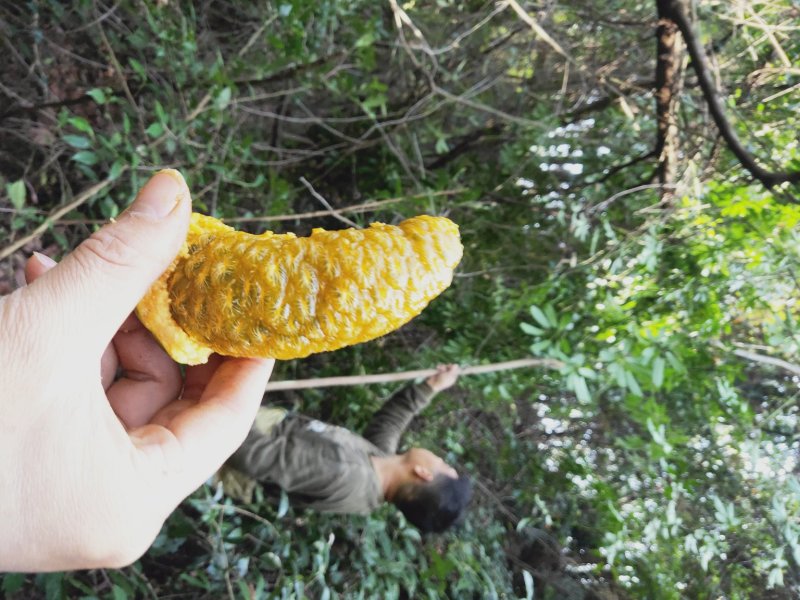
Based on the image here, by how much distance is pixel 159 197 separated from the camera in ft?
3.23

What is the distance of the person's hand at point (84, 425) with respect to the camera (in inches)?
32.3

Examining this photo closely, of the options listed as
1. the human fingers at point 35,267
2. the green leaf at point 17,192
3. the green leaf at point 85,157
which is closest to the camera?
the human fingers at point 35,267

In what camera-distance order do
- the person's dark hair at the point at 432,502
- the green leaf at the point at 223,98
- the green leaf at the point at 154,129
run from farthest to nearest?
the person's dark hair at the point at 432,502 → the green leaf at the point at 223,98 → the green leaf at the point at 154,129

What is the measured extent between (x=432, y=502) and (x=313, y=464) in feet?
2.07

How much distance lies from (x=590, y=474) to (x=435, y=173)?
208cm

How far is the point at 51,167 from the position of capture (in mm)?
2297

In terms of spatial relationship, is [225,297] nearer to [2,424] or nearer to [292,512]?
[2,424]

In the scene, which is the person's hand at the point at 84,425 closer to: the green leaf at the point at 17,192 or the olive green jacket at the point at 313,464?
the green leaf at the point at 17,192

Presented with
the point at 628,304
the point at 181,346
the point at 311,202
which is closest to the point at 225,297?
the point at 181,346

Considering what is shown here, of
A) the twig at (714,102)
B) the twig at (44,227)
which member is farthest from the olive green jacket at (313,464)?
the twig at (714,102)

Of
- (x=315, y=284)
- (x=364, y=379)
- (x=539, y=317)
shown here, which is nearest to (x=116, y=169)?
(x=364, y=379)

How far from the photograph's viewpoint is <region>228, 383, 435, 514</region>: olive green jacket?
223 cm

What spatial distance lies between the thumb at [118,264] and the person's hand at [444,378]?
5.78 ft

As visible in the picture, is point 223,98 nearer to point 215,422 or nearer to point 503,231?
point 215,422
